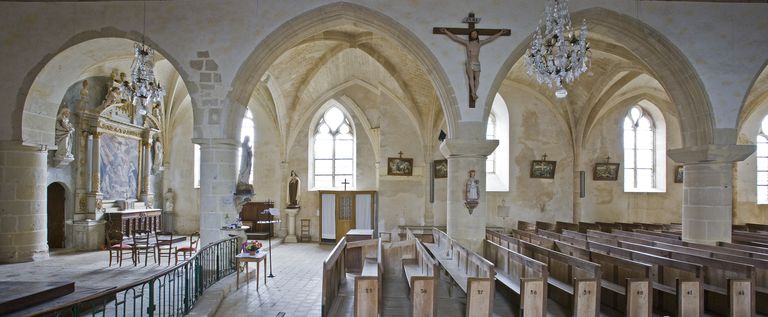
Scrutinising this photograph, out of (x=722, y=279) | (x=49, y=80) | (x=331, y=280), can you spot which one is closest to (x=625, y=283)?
(x=722, y=279)

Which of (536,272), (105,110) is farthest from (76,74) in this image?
(536,272)

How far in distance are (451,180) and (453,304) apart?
3.63 metres

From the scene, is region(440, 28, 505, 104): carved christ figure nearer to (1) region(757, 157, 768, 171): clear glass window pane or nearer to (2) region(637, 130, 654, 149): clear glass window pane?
(2) region(637, 130, 654, 149): clear glass window pane

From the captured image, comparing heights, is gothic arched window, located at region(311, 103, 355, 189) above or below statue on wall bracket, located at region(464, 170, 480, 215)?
above

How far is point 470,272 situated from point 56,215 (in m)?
11.2

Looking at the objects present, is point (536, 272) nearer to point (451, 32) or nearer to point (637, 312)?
Result: point (637, 312)

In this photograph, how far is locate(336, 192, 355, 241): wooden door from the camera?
15.9 metres

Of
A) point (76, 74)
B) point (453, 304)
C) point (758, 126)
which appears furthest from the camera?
point (758, 126)

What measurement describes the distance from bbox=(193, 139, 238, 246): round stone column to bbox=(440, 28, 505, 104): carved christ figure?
4.41m

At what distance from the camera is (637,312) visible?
5066mm

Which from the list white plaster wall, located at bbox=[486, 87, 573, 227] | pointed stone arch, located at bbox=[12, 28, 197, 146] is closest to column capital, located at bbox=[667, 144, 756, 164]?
white plaster wall, located at bbox=[486, 87, 573, 227]

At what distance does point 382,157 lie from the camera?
Result: 15.7 metres

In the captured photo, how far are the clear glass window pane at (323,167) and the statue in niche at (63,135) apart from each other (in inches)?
284

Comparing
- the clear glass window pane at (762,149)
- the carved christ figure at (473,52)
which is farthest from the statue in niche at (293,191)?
the clear glass window pane at (762,149)
